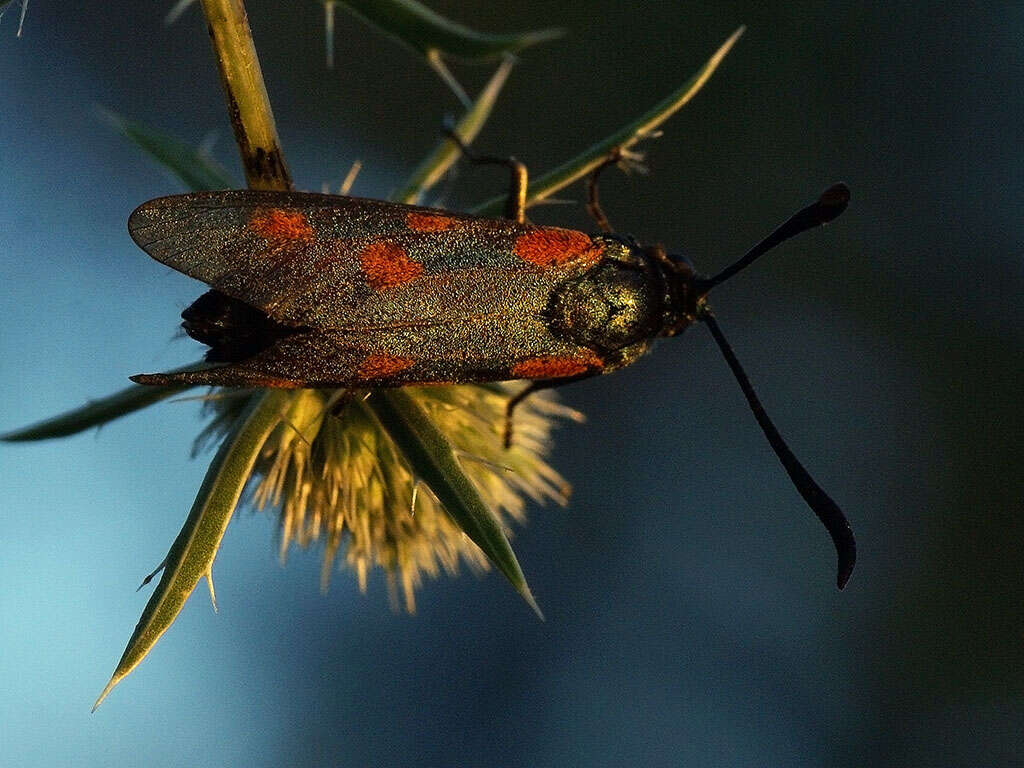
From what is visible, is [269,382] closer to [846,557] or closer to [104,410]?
[104,410]

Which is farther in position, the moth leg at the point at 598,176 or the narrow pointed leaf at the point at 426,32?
the moth leg at the point at 598,176

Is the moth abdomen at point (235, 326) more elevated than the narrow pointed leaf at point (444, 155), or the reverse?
the narrow pointed leaf at point (444, 155)

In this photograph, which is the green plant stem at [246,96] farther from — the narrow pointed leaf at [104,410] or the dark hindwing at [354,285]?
the narrow pointed leaf at [104,410]

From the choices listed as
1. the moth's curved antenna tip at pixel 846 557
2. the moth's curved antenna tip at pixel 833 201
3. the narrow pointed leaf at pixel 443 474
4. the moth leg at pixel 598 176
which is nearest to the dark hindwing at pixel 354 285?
the narrow pointed leaf at pixel 443 474

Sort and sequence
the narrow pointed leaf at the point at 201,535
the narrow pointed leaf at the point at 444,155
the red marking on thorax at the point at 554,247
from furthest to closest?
the narrow pointed leaf at the point at 444,155 → the red marking on thorax at the point at 554,247 → the narrow pointed leaf at the point at 201,535

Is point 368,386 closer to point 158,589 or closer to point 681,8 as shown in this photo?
Answer: point 158,589

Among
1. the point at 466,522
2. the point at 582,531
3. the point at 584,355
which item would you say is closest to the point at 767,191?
the point at 582,531
